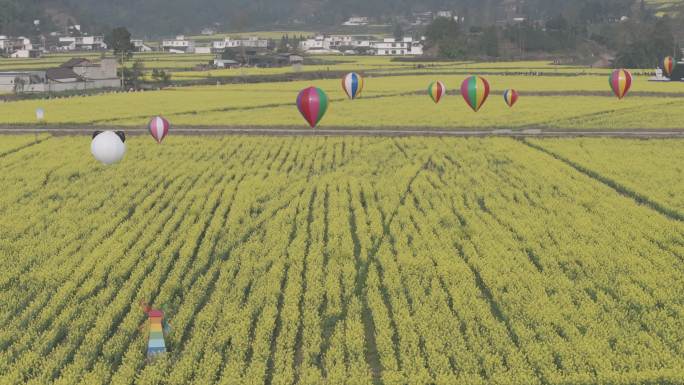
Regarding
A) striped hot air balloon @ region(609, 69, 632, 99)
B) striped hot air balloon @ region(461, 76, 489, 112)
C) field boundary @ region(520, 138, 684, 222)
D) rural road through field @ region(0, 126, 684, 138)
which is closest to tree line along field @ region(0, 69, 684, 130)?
rural road through field @ region(0, 126, 684, 138)

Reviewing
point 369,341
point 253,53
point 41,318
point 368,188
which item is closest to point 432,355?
point 369,341

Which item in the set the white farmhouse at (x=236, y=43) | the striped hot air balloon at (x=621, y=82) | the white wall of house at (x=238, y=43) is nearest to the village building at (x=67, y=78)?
the striped hot air balloon at (x=621, y=82)

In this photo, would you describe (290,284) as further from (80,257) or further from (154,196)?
(154,196)

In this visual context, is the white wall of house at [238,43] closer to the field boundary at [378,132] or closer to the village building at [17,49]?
the village building at [17,49]

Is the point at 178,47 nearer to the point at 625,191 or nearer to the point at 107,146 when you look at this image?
the point at 107,146

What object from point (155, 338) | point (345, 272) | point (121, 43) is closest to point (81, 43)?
point (121, 43)

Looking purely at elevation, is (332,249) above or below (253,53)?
below
